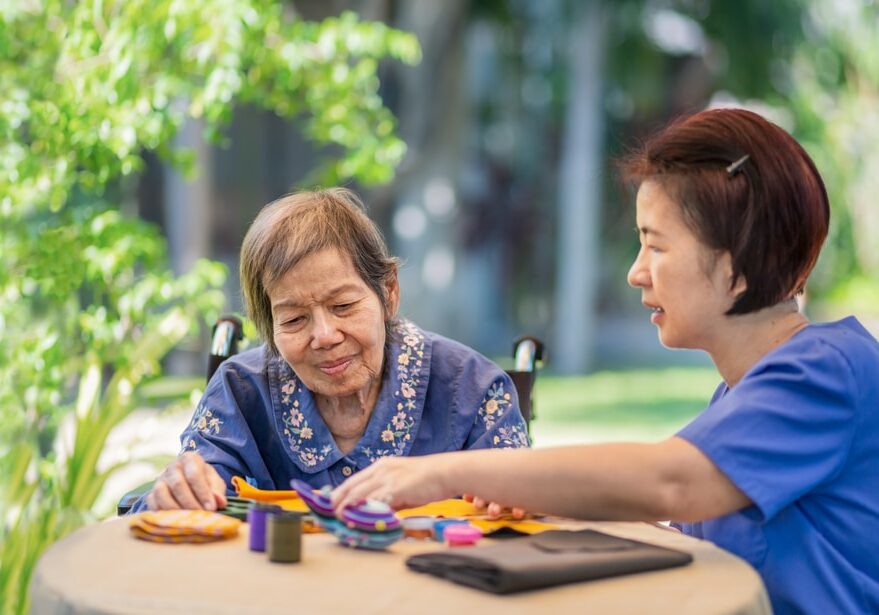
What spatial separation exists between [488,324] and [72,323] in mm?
12526

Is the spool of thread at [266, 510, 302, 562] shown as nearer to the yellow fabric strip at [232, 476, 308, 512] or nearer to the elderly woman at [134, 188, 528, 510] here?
the yellow fabric strip at [232, 476, 308, 512]

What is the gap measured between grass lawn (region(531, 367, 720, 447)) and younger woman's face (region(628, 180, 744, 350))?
6.29m

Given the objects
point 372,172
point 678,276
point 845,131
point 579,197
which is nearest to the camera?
point 678,276

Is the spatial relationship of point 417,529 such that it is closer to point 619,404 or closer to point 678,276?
point 678,276

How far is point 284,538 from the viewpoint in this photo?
192 centimetres

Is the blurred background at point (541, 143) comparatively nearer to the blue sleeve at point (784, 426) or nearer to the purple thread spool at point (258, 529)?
the purple thread spool at point (258, 529)

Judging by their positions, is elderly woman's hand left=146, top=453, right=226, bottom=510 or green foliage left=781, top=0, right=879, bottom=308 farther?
green foliage left=781, top=0, right=879, bottom=308

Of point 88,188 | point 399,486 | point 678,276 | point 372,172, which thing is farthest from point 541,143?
point 399,486

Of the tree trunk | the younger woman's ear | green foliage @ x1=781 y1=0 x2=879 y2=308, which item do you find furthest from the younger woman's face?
green foliage @ x1=781 y1=0 x2=879 y2=308

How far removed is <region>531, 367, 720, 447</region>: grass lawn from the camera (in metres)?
9.11

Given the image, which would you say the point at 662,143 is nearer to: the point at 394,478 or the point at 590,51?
the point at 394,478

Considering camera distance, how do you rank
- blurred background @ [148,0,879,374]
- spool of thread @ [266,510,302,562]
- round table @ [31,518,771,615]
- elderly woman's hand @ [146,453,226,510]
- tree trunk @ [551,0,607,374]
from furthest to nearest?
1. tree trunk @ [551,0,607,374]
2. blurred background @ [148,0,879,374]
3. elderly woman's hand @ [146,453,226,510]
4. spool of thread @ [266,510,302,562]
5. round table @ [31,518,771,615]

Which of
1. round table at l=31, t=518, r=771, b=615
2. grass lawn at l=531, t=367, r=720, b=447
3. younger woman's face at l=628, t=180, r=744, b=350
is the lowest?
grass lawn at l=531, t=367, r=720, b=447

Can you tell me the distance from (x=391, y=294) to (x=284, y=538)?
0.97 meters
